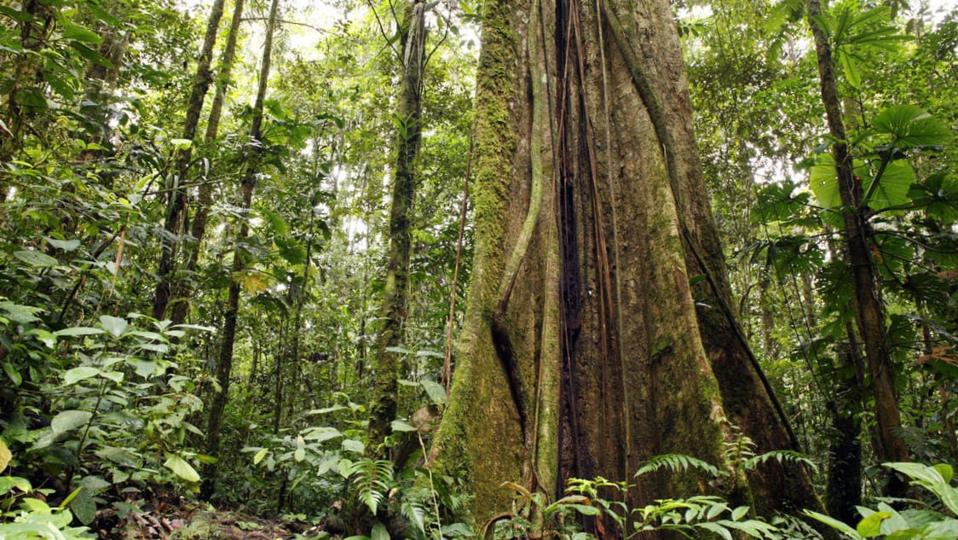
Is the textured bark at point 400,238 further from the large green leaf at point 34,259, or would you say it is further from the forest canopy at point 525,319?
the large green leaf at point 34,259

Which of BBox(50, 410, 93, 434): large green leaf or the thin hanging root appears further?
the thin hanging root

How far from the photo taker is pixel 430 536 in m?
1.53

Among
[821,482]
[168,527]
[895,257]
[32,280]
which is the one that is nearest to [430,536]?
[168,527]

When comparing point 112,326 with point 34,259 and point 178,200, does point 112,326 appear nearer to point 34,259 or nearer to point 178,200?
→ point 34,259

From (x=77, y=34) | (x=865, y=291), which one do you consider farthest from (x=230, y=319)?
(x=865, y=291)

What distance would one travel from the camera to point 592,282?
282 cm

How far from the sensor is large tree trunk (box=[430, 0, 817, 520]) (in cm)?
211

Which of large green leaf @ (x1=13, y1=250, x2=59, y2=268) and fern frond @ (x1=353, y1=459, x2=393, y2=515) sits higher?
large green leaf @ (x1=13, y1=250, x2=59, y2=268)

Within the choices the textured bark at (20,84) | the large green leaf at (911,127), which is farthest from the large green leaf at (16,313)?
the large green leaf at (911,127)

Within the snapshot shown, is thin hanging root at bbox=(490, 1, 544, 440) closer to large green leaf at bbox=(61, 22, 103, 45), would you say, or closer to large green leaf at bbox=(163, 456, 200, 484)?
large green leaf at bbox=(163, 456, 200, 484)

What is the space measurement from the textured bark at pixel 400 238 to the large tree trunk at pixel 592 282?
0.72m

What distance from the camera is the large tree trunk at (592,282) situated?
2.11m

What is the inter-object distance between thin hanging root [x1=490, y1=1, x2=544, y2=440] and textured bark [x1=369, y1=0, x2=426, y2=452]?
2.11 ft

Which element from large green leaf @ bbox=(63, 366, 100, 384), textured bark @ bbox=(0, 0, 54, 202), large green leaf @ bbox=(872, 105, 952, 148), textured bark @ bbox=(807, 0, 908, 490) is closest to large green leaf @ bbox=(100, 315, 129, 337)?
large green leaf @ bbox=(63, 366, 100, 384)
